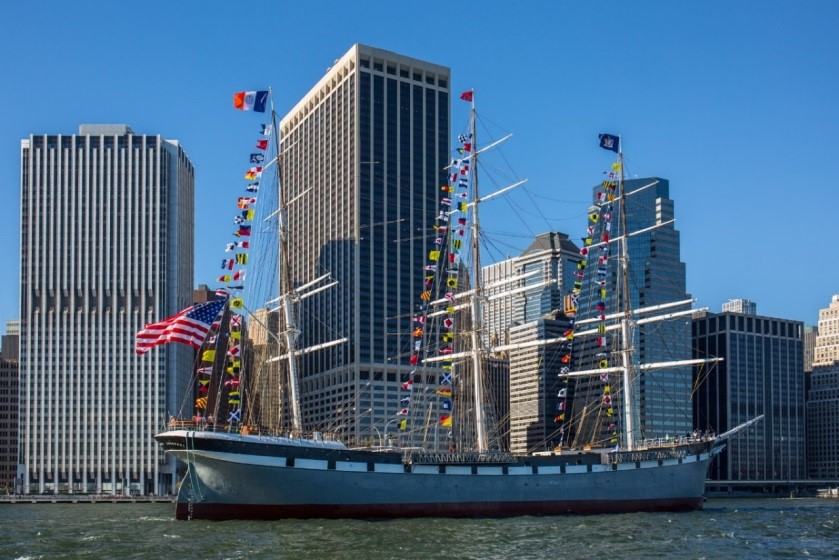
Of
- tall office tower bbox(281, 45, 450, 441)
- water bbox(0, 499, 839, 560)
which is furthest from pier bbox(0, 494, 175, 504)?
water bbox(0, 499, 839, 560)

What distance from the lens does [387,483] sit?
246 ft

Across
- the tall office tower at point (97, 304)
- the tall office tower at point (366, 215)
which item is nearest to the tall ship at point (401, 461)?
Answer: the tall office tower at point (366, 215)

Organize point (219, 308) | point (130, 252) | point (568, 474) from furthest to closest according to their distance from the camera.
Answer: point (130, 252)
point (568, 474)
point (219, 308)

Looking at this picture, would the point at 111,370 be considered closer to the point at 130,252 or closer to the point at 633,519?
the point at 130,252

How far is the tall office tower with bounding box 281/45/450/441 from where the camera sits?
181000 millimetres

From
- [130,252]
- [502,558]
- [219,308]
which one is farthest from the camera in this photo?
[130,252]

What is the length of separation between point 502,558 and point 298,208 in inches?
5569

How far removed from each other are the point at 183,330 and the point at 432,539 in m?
23.6

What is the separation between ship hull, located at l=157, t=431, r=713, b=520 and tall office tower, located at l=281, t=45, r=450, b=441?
9058 cm

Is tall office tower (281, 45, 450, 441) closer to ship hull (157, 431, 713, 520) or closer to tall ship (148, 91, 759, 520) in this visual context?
tall ship (148, 91, 759, 520)

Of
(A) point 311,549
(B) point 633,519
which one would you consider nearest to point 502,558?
(A) point 311,549

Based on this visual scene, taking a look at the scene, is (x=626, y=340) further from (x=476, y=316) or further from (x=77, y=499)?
(x=77, y=499)

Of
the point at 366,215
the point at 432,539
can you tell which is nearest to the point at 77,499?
the point at 366,215

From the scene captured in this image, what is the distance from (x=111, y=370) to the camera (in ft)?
630
